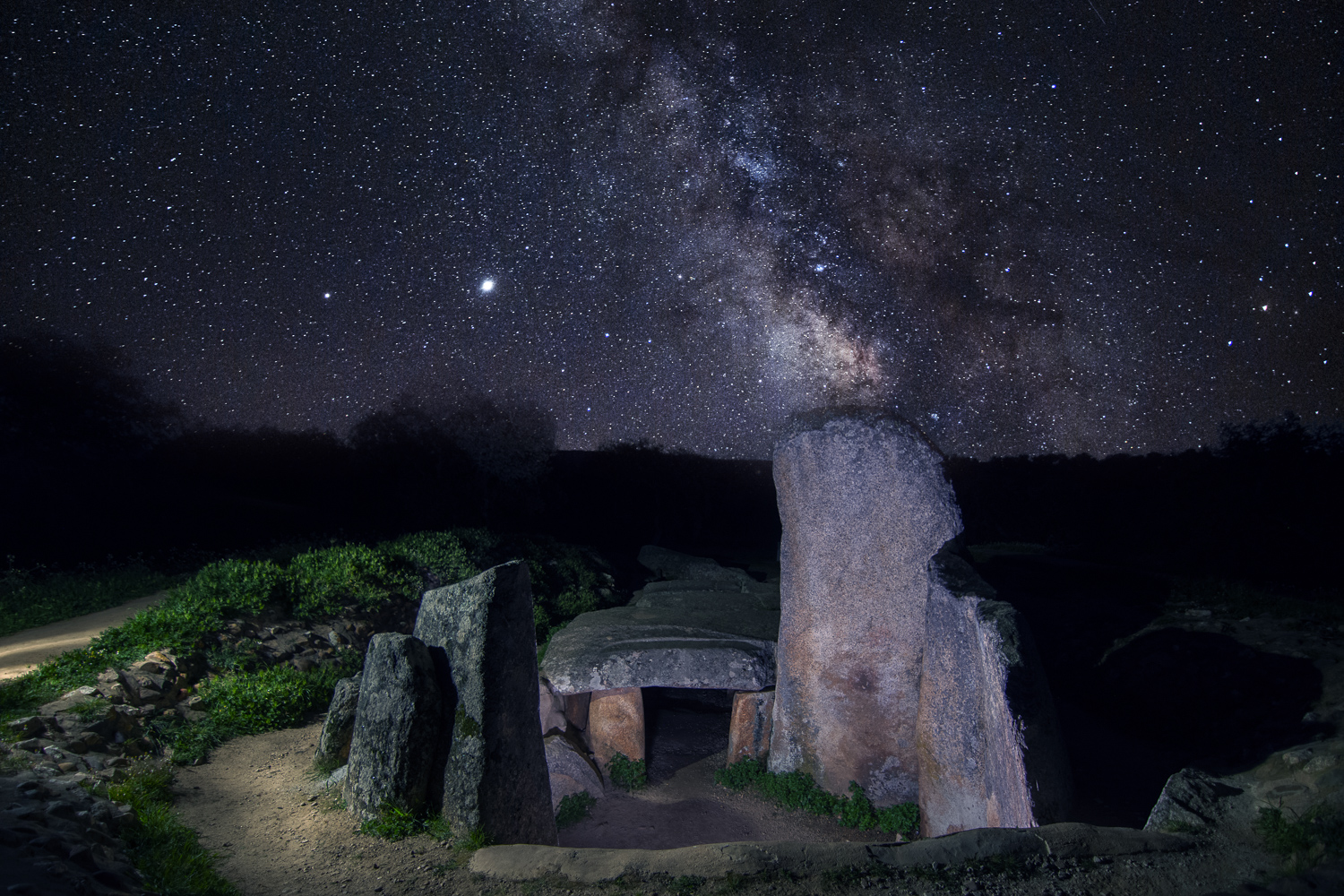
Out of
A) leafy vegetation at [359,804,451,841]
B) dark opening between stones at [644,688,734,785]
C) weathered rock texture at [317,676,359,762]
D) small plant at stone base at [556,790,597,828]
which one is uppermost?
weathered rock texture at [317,676,359,762]

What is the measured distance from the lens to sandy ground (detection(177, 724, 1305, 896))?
4035 mm

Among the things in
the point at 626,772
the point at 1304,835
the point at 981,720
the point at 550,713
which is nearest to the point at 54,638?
the point at 550,713

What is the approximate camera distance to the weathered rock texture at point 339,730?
6570 mm

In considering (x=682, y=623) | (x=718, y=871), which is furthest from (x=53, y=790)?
(x=682, y=623)

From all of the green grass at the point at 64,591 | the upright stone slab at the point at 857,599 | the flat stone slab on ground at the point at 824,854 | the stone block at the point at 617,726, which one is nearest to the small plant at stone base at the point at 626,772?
the stone block at the point at 617,726

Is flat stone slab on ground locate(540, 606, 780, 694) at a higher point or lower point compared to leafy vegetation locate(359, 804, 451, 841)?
higher

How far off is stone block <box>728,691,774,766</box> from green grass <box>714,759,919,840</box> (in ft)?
0.42

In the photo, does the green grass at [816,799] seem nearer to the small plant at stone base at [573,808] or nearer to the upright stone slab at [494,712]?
the small plant at stone base at [573,808]

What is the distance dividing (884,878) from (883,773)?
11.6 ft

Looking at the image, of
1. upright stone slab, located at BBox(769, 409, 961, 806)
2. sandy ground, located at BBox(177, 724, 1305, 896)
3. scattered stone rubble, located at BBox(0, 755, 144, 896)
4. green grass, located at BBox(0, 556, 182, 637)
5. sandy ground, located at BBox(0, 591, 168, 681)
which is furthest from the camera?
green grass, located at BBox(0, 556, 182, 637)

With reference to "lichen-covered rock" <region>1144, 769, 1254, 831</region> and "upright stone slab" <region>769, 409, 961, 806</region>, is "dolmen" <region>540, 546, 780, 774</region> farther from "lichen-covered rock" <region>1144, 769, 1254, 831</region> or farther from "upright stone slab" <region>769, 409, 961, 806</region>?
"lichen-covered rock" <region>1144, 769, 1254, 831</region>

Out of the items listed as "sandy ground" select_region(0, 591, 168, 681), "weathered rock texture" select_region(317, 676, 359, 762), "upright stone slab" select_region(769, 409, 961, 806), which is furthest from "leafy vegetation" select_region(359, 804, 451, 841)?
"sandy ground" select_region(0, 591, 168, 681)

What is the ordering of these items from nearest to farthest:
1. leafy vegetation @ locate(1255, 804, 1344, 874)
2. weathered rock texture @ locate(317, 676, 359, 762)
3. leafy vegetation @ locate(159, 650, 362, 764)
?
1. leafy vegetation @ locate(1255, 804, 1344, 874)
2. weathered rock texture @ locate(317, 676, 359, 762)
3. leafy vegetation @ locate(159, 650, 362, 764)

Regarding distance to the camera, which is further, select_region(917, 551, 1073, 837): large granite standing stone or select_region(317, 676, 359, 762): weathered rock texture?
select_region(317, 676, 359, 762): weathered rock texture
